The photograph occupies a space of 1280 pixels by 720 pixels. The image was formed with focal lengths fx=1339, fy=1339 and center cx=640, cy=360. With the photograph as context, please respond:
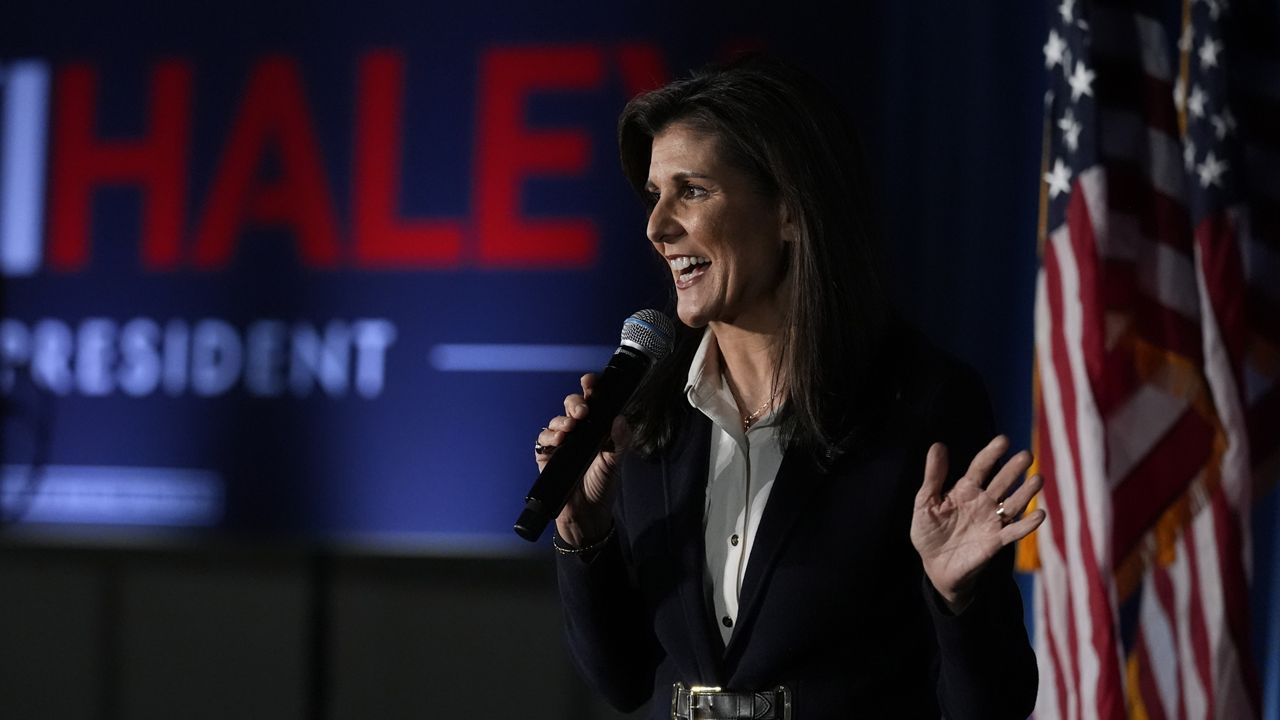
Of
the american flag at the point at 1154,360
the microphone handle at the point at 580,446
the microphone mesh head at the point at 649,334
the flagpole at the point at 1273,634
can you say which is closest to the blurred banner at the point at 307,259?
the american flag at the point at 1154,360

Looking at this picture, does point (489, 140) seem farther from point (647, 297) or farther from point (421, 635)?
point (421, 635)

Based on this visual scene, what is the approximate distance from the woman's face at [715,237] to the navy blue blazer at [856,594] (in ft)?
0.60

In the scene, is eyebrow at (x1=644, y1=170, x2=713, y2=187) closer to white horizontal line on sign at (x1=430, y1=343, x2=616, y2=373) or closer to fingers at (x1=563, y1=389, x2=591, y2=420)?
fingers at (x1=563, y1=389, x2=591, y2=420)

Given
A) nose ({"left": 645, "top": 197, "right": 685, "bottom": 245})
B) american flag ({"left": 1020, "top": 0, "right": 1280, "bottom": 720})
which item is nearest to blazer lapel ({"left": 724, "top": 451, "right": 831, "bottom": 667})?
nose ({"left": 645, "top": 197, "right": 685, "bottom": 245})

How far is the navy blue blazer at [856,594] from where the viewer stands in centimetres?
137

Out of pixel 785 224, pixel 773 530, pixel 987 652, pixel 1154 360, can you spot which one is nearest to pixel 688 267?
pixel 785 224

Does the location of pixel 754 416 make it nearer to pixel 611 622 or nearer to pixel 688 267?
pixel 688 267

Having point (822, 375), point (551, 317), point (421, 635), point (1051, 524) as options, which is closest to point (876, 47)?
point (551, 317)

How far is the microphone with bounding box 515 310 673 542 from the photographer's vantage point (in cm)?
141

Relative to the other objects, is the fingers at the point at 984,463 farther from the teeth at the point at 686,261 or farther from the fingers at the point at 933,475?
the teeth at the point at 686,261

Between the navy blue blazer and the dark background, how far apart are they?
7.58ft

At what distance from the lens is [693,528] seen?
1538 millimetres

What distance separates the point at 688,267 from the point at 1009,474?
490 mm

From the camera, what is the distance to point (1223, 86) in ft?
9.57
